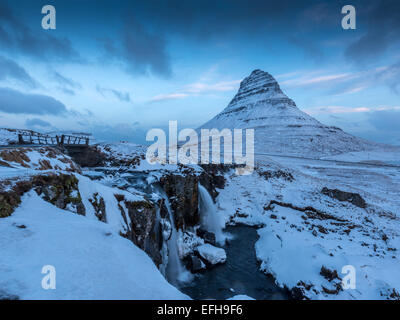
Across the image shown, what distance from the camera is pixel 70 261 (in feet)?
14.3

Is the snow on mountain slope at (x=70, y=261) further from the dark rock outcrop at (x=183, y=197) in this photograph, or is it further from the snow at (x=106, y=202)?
the dark rock outcrop at (x=183, y=197)

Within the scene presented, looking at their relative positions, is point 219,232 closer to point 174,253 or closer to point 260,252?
point 260,252

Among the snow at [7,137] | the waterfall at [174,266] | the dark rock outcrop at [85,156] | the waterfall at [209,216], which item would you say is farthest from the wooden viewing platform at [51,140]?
the waterfall at [209,216]

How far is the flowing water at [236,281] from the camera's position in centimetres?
1235

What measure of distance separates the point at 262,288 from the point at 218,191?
1703cm

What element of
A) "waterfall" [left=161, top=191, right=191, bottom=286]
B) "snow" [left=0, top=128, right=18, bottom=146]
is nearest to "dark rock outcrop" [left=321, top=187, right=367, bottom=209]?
"waterfall" [left=161, top=191, right=191, bottom=286]

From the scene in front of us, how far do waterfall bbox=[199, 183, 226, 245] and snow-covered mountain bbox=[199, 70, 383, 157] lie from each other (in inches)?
2873

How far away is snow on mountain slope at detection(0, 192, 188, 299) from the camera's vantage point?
355 centimetres

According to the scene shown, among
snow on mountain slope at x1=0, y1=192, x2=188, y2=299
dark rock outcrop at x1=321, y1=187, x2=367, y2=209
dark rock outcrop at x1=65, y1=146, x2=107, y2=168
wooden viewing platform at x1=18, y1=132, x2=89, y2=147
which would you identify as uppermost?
wooden viewing platform at x1=18, y1=132, x2=89, y2=147

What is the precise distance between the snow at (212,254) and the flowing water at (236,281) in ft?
1.54

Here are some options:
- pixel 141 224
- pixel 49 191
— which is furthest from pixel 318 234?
pixel 49 191

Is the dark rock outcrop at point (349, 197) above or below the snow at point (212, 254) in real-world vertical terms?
above

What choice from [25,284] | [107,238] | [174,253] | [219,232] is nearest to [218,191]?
[219,232]

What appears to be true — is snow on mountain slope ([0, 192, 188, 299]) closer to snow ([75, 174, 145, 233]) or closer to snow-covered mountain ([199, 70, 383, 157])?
snow ([75, 174, 145, 233])
